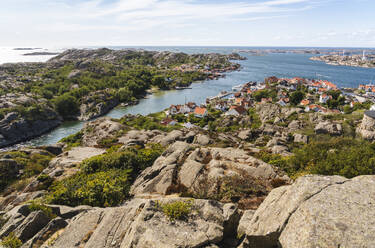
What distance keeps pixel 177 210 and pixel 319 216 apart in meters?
5.54

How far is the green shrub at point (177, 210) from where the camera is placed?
9.16m

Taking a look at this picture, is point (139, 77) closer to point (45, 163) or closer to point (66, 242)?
point (45, 163)

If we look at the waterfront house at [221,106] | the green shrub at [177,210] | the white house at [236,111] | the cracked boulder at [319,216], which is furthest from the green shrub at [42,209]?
the waterfront house at [221,106]

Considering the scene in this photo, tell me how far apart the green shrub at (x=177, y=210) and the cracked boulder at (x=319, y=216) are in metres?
2.72

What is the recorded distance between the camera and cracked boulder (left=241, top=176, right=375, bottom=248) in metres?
5.80

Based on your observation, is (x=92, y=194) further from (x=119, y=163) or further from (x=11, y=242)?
(x=119, y=163)

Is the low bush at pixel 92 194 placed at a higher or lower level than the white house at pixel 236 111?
higher

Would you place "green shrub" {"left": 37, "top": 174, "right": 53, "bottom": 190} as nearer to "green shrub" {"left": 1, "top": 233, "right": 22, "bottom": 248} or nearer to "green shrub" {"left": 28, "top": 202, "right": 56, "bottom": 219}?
"green shrub" {"left": 28, "top": 202, "right": 56, "bottom": 219}

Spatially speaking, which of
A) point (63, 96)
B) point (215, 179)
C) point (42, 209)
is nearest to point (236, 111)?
point (215, 179)

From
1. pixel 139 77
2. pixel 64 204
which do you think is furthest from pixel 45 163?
pixel 139 77

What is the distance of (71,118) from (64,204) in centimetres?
8907

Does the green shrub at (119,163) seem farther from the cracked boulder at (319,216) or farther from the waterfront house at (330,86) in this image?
the waterfront house at (330,86)

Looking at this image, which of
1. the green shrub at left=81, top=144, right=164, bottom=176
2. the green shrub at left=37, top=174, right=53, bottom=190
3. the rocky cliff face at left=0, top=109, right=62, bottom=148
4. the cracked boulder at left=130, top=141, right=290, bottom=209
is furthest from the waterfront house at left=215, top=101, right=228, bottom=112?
the green shrub at left=37, top=174, right=53, bottom=190

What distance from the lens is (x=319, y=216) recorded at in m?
6.38
